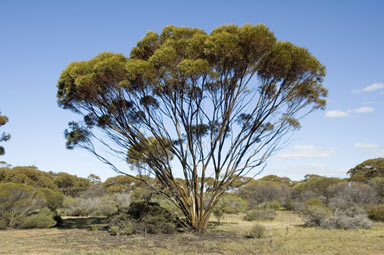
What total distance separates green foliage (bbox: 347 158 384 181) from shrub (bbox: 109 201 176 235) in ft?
101

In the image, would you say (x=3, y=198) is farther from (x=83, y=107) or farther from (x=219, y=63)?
(x=219, y=63)

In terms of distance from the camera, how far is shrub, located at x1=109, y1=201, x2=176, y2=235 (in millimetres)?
15031

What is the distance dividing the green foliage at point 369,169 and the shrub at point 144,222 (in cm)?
3080

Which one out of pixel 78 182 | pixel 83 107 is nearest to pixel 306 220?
pixel 83 107

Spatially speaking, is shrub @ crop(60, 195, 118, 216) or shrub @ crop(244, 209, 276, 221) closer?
shrub @ crop(244, 209, 276, 221)

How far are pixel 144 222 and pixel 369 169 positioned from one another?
1421 inches

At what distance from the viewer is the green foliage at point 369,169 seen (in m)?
39.5

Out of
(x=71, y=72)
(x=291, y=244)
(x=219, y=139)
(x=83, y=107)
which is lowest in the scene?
(x=291, y=244)

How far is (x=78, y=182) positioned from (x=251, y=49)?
38.3 m

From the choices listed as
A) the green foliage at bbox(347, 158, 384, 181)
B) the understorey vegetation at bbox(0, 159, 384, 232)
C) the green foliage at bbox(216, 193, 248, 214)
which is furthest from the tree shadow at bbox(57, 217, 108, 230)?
the green foliage at bbox(347, 158, 384, 181)

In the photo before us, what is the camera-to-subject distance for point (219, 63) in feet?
46.7

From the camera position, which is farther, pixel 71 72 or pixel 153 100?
pixel 153 100

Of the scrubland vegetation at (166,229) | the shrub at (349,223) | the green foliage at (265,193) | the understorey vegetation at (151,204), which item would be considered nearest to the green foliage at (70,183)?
the understorey vegetation at (151,204)

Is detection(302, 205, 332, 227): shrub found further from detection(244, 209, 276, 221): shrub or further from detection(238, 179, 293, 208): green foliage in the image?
detection(238, 179, 293, 208): green foliage
